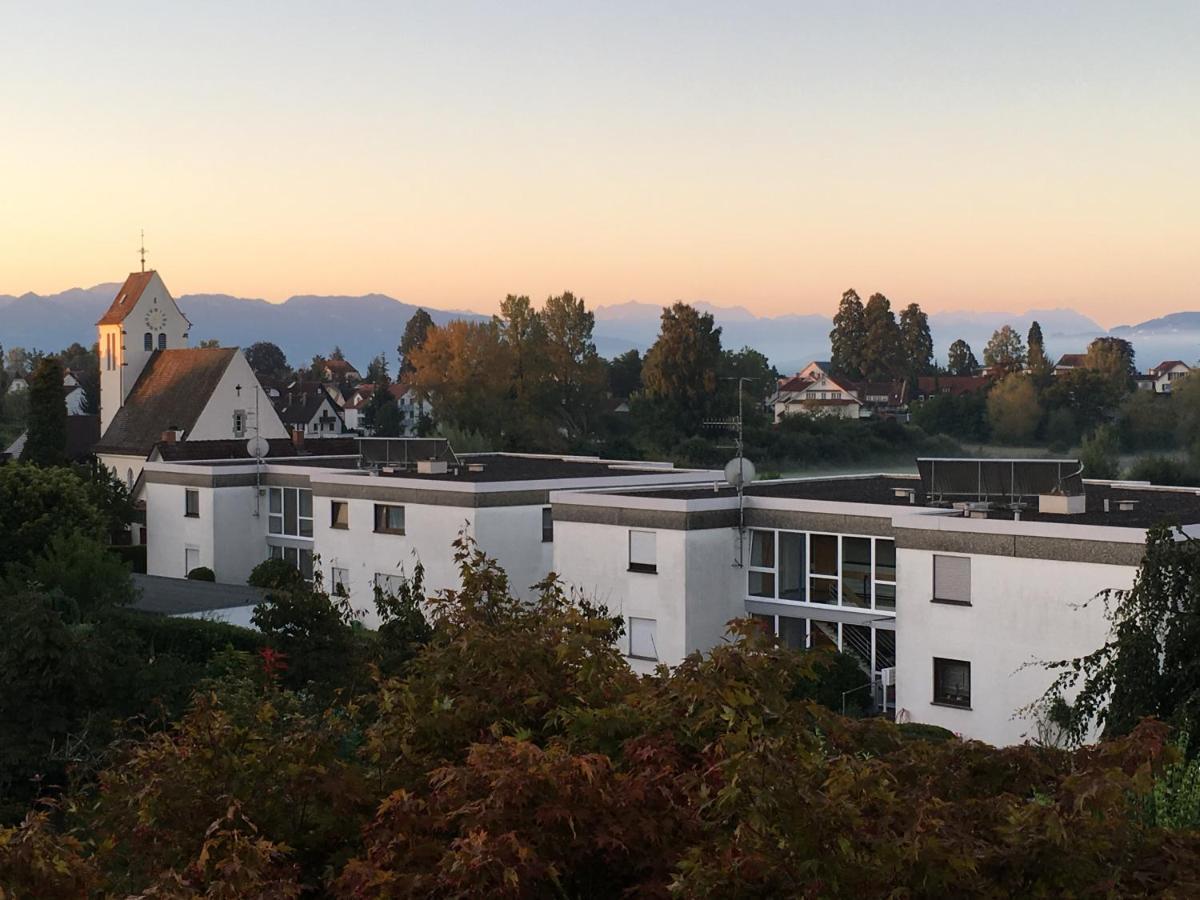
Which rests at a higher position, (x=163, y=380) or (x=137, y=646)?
(x=163, y=380)

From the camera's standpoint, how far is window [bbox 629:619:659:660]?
108 ft

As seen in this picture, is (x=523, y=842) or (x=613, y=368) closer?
(x=523, y=842)

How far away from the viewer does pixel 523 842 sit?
8.03m

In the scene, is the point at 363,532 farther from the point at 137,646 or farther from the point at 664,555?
the point at 137,646

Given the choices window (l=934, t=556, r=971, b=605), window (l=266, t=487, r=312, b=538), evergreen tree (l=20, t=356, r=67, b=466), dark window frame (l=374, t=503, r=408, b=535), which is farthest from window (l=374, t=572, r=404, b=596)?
evergreen tree (l=20, t=356, r=67, b=466)

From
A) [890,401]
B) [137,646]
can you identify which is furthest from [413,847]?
[890,401]

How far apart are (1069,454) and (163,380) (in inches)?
2638

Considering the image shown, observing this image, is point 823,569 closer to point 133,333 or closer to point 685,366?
point 133,333

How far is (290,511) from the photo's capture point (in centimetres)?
4862

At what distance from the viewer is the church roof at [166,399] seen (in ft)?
231

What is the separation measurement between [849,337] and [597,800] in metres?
171

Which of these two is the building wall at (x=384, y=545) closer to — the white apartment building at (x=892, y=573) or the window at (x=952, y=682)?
the white apartment building at (x=892, y=573)

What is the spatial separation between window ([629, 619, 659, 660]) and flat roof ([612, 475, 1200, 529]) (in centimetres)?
293

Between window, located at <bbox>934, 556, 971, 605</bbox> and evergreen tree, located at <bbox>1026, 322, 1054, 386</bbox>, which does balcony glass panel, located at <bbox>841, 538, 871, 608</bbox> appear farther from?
evergreen tree, located at <bbox>1026, 322, 1054, 386</bbox>
